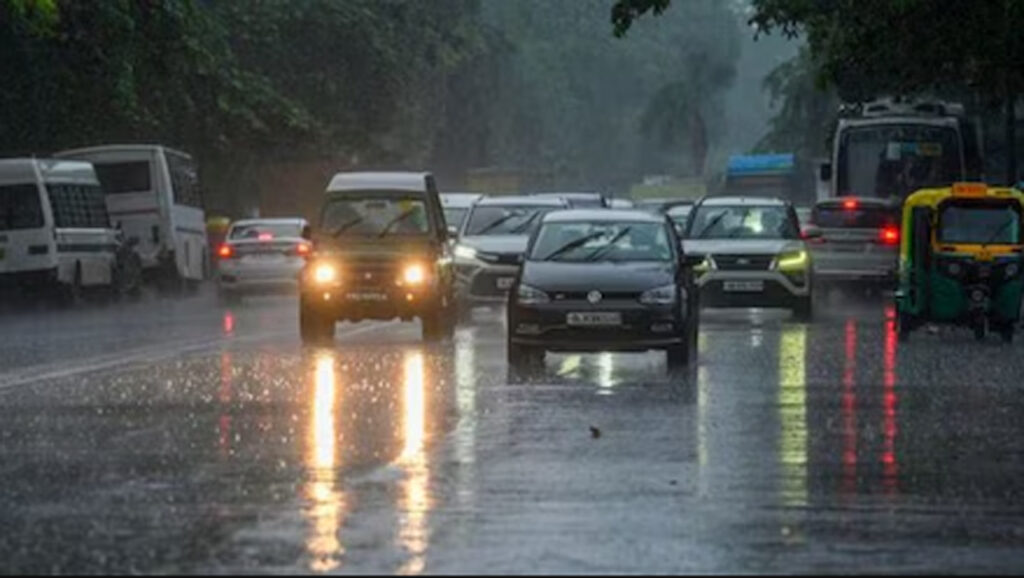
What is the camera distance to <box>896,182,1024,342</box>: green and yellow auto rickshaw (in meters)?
31.6

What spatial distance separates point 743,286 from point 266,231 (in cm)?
1516

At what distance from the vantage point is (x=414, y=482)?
50.0 ft

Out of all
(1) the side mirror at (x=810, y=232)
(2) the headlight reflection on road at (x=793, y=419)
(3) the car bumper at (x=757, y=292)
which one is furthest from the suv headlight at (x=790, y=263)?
(2) the headlight reflection on road at (x=793, y=419)

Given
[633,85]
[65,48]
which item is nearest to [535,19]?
[65,48]

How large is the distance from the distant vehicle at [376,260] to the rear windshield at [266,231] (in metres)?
17.6

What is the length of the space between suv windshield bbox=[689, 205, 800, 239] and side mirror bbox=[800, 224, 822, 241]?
347 mm

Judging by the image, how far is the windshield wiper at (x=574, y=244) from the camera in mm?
27688

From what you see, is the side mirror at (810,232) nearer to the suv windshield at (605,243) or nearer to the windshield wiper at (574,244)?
the suv windshield at (605,243)

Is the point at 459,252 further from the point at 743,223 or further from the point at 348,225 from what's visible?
the point at 348,225

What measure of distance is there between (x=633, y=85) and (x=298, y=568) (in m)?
121

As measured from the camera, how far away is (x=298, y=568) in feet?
37.8

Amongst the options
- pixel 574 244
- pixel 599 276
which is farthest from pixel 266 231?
pixel 599 276

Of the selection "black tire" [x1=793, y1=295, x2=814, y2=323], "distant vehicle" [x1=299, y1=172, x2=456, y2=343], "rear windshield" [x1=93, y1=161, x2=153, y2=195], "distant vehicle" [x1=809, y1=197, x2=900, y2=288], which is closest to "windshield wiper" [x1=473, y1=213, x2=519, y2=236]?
"black tire" [x1=793, y1=295, x2=814, y2=323]

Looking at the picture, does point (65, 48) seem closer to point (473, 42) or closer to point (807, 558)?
point (473, 42)
